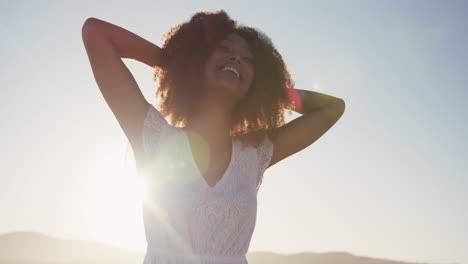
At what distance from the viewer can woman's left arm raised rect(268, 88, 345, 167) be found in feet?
11.7

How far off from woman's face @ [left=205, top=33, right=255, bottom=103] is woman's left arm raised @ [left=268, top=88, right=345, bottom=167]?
44cm

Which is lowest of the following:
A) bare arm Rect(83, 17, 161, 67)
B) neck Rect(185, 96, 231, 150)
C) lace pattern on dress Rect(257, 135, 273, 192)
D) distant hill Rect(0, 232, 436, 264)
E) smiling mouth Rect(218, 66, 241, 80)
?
distant hill Rect(0, 232, 436, 264)

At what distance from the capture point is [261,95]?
3.71 m

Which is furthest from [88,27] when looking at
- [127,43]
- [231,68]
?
[231,68]

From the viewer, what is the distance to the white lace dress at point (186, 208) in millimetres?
2844


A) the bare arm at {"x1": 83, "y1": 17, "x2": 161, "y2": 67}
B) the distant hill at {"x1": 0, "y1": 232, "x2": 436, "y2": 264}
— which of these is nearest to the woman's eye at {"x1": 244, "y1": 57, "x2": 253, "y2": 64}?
the bare arm at {"x1": 83, "y1": 17, "x2": 161, "y2": 67}

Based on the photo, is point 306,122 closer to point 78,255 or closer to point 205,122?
point 205,122

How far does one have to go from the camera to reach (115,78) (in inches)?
116

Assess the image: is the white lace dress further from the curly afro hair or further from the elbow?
the elbow

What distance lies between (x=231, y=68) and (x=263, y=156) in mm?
646

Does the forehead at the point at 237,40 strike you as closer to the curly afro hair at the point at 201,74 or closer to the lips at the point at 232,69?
the curly afro hair at the point at 201,74

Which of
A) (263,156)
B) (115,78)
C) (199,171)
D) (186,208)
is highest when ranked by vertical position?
(115,78)

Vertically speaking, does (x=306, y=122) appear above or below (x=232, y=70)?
below

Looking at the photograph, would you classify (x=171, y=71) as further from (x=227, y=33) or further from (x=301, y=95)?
(x=301, y=95)
